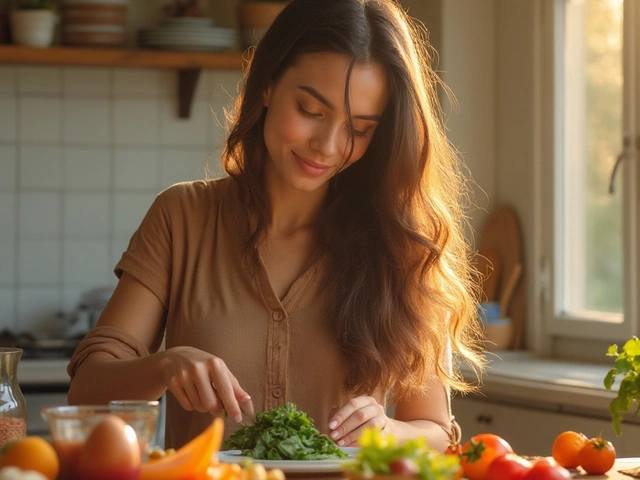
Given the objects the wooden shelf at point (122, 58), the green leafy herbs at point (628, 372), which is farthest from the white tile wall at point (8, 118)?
the green leafy herbs at point (628, 372)

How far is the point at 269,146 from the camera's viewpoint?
5.56ft

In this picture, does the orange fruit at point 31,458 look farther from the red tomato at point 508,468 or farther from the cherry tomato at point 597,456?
the cherry tomato at point 597,456

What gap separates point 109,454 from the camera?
34.6 inches

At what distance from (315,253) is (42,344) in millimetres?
1645

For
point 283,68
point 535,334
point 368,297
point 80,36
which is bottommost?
point 535,334

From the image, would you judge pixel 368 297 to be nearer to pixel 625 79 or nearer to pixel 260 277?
pixel 260 277

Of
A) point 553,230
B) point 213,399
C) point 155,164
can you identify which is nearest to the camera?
point 213,399

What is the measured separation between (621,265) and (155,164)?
5.47ft

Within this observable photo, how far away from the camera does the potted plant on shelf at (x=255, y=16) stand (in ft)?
11.5

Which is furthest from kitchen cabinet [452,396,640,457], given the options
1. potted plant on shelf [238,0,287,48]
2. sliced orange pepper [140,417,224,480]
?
sliced orange pepper [140,417,224,480]

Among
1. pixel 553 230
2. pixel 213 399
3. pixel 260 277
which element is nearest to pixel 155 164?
pixel 553 230

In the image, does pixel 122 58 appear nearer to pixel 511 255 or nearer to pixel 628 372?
pixel 511 255

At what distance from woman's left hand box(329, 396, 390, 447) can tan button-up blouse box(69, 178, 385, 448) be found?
0.26m

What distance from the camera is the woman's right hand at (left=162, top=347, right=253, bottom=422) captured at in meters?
1.27
